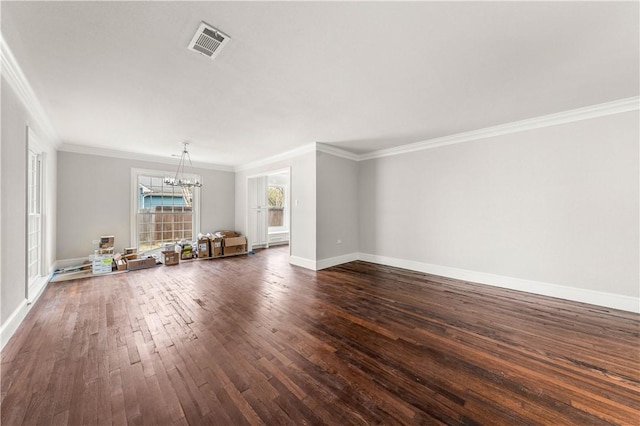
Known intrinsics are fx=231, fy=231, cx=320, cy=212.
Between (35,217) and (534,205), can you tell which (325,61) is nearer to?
(534,205)

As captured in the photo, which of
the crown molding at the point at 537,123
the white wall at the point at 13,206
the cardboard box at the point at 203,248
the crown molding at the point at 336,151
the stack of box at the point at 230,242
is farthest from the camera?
the stack of box at the point at 230,242

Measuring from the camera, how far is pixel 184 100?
2883mm

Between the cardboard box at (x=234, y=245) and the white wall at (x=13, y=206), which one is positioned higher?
the white wall at (x=13, y=206)

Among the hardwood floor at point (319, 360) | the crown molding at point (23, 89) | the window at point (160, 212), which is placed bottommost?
the hardwood floor at point (319, 360)

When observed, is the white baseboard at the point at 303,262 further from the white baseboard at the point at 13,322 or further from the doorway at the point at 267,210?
the white baseboard at the point at 13,322

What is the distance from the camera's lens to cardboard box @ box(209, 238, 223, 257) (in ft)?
20.3

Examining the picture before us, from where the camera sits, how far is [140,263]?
Answer: 4988 mm

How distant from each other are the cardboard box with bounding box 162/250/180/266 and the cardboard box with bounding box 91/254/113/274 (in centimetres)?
91

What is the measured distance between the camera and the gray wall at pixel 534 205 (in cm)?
298

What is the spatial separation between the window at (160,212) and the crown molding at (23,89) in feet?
6.94

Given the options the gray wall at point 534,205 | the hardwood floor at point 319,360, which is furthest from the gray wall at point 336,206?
the hardwood floor at point 319,360

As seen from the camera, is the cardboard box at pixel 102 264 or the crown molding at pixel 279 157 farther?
the crown molding at pixel 279 157

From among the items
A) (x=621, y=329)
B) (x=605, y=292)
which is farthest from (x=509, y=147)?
(x=621, y=329)

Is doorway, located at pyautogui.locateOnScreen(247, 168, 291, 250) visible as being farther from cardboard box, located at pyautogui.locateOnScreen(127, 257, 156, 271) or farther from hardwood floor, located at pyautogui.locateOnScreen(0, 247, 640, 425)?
hardwood floor, located at pyautogui.locateOnScreen(0, 247, 640, 425)
